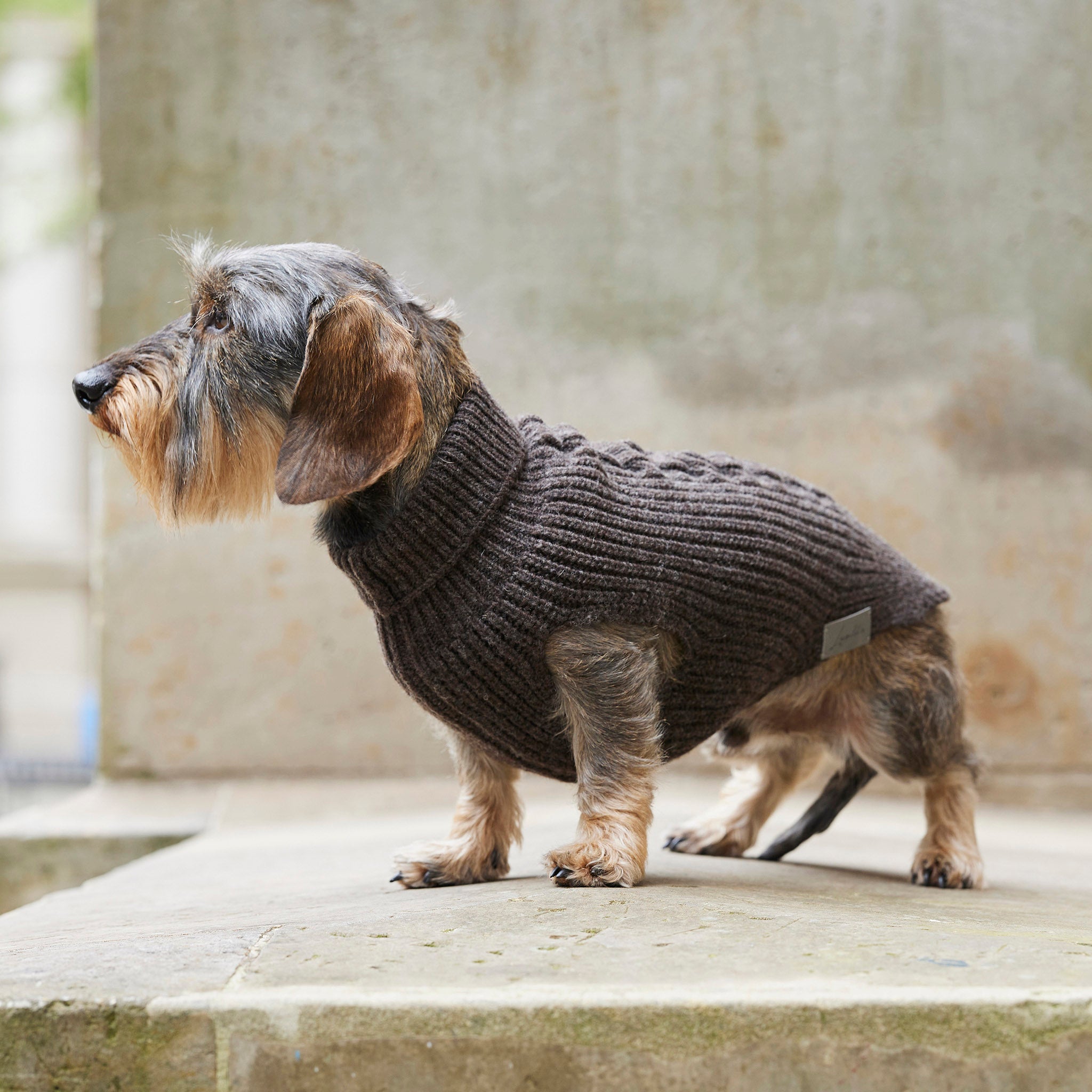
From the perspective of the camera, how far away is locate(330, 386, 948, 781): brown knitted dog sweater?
2826mm

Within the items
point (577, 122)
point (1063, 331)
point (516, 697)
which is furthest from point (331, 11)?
point (516, 697)

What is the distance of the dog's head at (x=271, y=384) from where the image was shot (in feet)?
8.88

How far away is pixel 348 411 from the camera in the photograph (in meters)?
2.71

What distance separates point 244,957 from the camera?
7.29 ft

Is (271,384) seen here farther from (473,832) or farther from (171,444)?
(473,832)

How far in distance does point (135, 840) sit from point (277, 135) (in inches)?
126

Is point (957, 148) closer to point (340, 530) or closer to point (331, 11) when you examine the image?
point (331, 11)

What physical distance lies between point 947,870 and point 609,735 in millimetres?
1165

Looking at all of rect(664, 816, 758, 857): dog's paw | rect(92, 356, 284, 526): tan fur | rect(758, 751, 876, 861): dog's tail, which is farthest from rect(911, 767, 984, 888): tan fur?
rect(92, 356, 284, 526): tan fur

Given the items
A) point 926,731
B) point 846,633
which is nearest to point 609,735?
point 846,633

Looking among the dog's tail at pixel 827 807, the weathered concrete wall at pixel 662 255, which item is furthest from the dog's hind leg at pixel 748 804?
the weathered concrete wall at pixel 662 255

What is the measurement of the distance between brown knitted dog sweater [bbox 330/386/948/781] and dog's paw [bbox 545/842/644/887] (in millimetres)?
299

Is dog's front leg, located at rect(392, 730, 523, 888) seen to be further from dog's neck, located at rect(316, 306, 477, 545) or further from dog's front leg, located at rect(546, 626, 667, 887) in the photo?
dog's neck, located at rect(316, 306, 477, 545)

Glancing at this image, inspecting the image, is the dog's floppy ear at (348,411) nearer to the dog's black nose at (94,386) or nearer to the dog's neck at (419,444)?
the dog's neck at (419,444)
